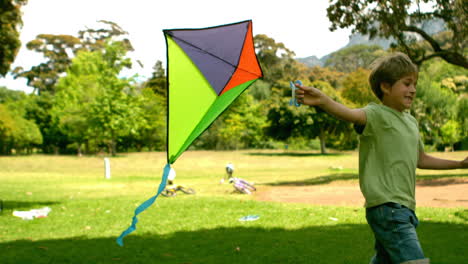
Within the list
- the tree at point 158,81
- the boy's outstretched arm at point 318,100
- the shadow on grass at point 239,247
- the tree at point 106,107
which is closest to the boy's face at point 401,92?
the boy's outstretched arm at point 318,100

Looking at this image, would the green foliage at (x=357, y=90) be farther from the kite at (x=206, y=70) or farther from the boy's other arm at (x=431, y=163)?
the boy's other arm at (x=431, y=163)

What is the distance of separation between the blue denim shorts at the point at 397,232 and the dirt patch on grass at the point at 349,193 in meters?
8.99

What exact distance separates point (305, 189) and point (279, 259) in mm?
10975

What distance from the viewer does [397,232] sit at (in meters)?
2.88

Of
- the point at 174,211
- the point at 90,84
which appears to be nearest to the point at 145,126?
the point at 90,84

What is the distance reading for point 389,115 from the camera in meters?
3.11

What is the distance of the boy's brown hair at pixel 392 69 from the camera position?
3068 mm

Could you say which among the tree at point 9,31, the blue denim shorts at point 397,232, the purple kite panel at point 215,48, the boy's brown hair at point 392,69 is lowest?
the blue denim shorts at point 397,232

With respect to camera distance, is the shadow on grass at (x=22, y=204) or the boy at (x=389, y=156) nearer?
the boy at (x=389, y=156)

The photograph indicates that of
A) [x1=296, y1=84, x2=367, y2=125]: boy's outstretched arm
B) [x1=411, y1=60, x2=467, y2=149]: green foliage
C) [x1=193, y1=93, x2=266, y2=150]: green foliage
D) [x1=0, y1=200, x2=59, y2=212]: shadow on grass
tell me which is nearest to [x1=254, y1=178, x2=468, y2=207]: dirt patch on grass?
[x1=0, y1=200, x2=59, y2=212]: shadow on grass

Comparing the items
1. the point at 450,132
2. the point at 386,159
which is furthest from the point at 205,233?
the point at 450,132

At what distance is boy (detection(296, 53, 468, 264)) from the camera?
285cm

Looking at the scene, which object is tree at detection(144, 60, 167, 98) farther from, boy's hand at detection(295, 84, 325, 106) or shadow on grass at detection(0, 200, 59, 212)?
boy's hand at detection(295, 84, 325, 106)

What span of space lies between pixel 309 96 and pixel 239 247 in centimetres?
439
